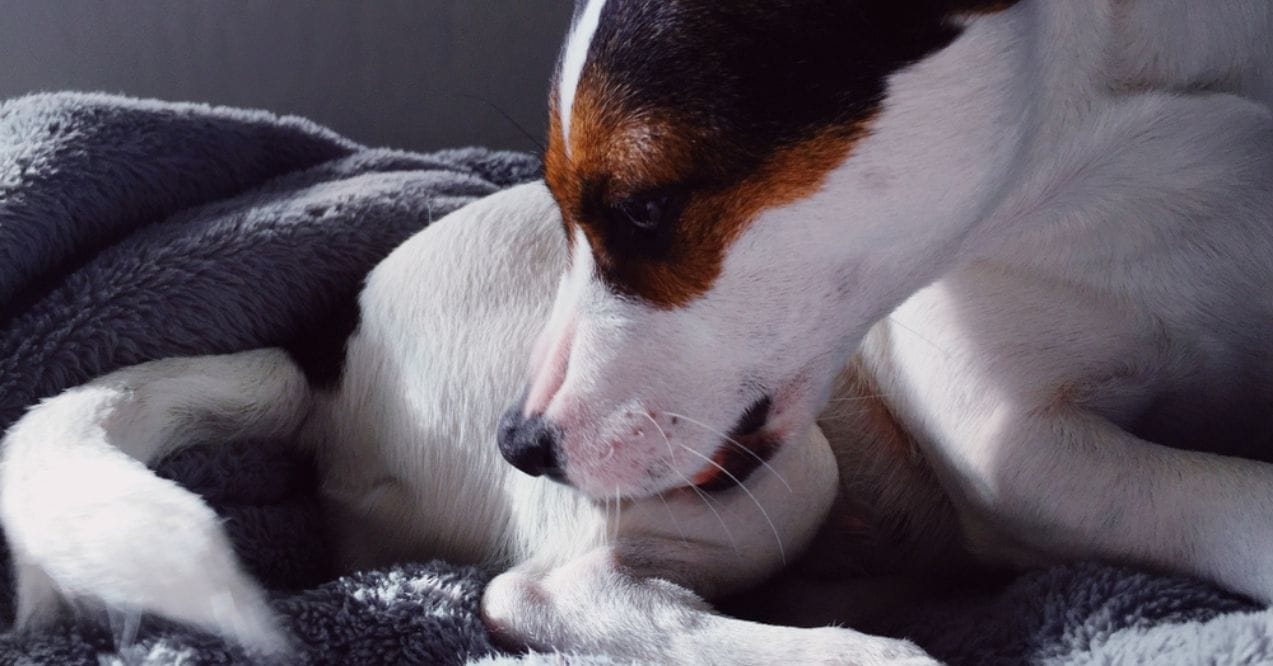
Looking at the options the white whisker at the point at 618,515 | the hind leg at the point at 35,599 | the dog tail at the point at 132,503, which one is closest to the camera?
the dog tail at the point at 132,503

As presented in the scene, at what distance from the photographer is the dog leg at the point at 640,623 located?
3.01 ft

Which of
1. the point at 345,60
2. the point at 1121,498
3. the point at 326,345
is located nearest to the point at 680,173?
the point at 1121,498

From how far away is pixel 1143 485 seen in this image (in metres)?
0.96

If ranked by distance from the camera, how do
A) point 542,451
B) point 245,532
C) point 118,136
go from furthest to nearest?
point 118,136 < point 245,532 < point 542,451

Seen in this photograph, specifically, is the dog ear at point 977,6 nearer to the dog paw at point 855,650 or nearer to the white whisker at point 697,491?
the white whisker at point 697,491

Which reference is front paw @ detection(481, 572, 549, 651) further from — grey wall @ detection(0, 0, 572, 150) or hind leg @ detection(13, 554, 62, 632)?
grey wall @ detection(0, 0, 572, 150)

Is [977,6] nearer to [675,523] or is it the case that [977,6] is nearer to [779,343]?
[779,343]

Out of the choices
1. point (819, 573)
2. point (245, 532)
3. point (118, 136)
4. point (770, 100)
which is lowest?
point (819, 573)

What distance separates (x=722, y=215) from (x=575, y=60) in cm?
18

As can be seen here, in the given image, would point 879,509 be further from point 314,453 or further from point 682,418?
point 314,453

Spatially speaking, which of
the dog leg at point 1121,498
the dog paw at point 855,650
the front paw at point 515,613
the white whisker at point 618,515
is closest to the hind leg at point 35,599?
the front paw at point 515,613

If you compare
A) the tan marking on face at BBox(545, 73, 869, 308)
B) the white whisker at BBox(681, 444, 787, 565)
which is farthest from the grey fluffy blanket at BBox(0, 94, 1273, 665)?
the tan marking on face at BBox(545, 73, 869, 308)

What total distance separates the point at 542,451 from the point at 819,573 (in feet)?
1.42

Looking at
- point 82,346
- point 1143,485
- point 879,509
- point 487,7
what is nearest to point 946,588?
point 879,509
